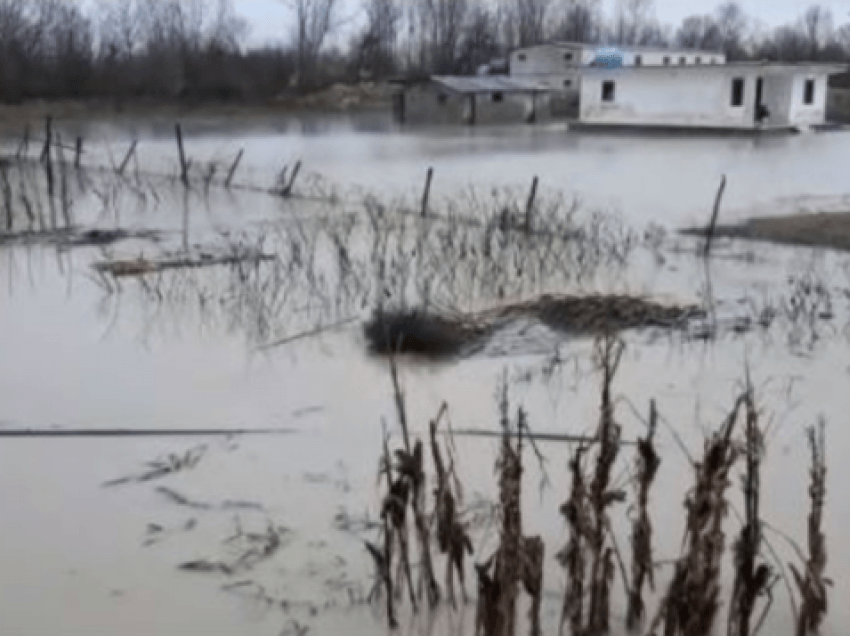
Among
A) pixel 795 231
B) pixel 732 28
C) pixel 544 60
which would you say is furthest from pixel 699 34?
pixel 795 231

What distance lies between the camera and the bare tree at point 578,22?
7044 centimetres

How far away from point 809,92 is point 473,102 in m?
10.3

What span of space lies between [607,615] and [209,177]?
14893 mm

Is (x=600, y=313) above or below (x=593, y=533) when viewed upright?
below

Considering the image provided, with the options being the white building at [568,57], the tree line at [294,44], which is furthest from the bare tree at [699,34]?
the white building at [568,57]

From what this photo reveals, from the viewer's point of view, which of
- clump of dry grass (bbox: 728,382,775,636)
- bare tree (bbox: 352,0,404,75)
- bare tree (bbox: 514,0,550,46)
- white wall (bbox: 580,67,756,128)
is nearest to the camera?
clump of dry grass (bbox: 728,382,775,636)

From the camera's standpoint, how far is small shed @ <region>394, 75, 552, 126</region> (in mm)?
37031

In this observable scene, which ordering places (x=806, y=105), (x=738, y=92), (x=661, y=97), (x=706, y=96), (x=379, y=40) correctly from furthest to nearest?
(x=379, y=40), (x=661, y=97), (x=806, y=105), (x=706, y=96), (x=738, y=92)

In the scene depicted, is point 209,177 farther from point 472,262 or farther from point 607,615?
point 607,615

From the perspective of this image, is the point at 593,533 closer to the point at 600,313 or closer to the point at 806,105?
the point at 600,313

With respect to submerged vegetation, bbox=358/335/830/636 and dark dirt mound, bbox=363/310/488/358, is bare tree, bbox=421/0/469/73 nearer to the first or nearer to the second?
dark dirt mound, bbox=363/310/488/358

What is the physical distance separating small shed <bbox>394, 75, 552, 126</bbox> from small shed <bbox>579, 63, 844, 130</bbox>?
4.57 metres

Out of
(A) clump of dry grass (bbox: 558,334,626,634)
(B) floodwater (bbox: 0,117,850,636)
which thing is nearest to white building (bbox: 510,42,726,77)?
(B) floodwater (bbox: 0,117,850,636)

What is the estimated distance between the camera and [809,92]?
32.1 metres
